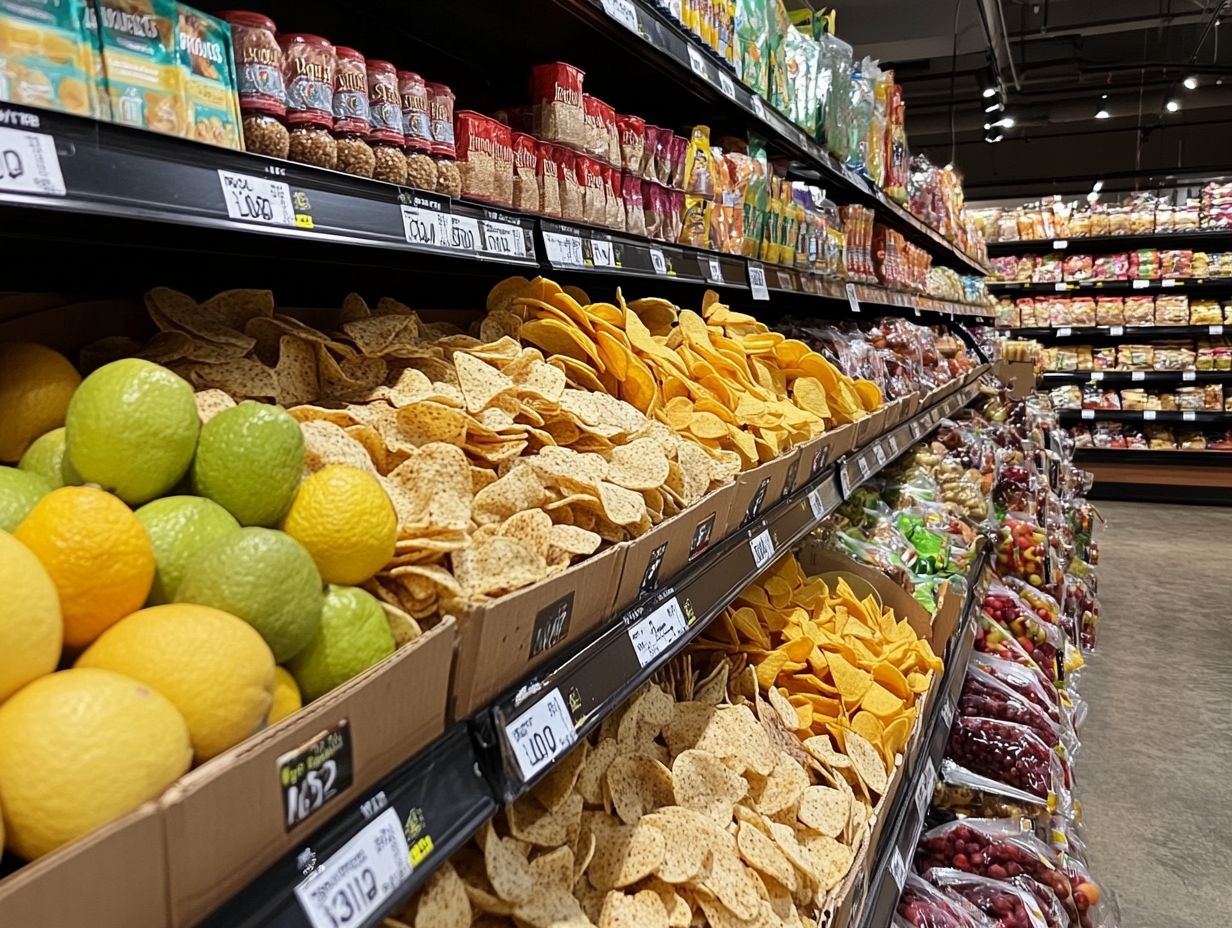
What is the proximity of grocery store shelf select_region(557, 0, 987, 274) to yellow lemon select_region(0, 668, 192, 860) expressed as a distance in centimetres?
118

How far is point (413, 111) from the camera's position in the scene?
1.12 meters

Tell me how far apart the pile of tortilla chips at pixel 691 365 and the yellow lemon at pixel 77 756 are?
90 centimetres

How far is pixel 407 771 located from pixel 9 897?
0.34 metres

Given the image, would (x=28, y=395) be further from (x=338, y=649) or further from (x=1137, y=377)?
(x=1137, y=377)

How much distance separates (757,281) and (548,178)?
83cm

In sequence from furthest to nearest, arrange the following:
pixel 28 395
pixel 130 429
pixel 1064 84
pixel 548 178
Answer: pixel 1064 84
pixel 548 178
pixel 28 395
pixel 130 429

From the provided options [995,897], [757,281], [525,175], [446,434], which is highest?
[525,175]

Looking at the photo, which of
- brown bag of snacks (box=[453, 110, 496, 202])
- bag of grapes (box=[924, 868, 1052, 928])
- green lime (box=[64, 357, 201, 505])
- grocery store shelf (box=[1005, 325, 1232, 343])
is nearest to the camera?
green lime (box=[64, 357, 201, 505])

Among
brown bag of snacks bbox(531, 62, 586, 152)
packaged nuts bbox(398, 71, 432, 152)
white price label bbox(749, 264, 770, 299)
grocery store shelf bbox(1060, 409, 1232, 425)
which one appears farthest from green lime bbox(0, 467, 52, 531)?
grocery store shelf bbox(1060, 409, 1232, 425)

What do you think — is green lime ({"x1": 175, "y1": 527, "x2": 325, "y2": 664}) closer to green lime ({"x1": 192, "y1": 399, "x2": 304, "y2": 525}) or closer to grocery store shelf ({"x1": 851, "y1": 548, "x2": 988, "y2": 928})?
green lime ({"x1": 192, "y1": 399, "x2": 304, "y2": 525})

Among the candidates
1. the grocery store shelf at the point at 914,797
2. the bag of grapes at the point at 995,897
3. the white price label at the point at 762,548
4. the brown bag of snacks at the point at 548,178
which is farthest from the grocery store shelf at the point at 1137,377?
the brown bag of snacks at the point at 548,178

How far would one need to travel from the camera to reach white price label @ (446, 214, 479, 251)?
111cm

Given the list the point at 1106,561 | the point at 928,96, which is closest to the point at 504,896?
the point at 1106,561

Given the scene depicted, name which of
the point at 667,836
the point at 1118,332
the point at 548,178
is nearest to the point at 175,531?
the point at 667,836
